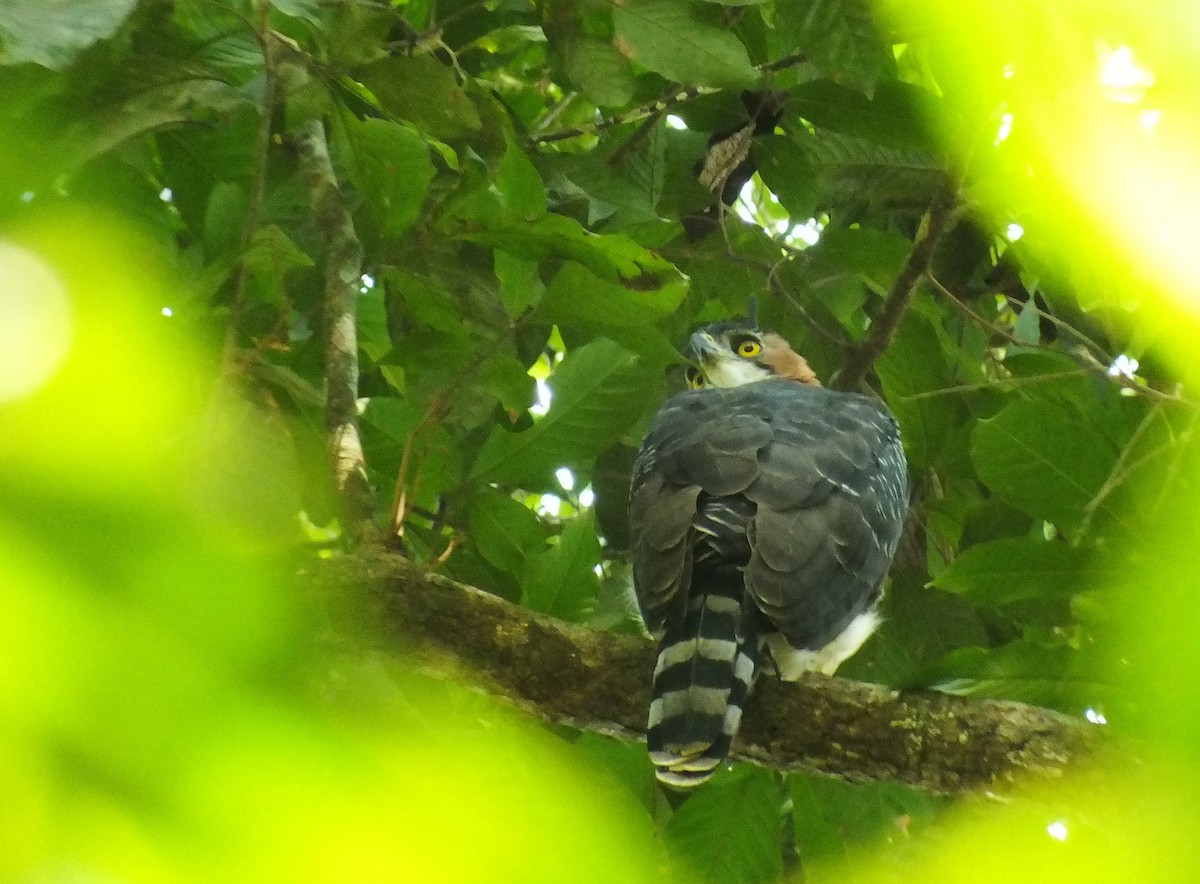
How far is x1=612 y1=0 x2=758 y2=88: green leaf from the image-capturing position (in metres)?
2.65

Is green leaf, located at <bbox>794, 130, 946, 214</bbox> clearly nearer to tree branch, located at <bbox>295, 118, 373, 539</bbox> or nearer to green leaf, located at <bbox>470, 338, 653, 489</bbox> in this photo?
green leaf, located at <bbox>470, 338, 653, 489</bbox>

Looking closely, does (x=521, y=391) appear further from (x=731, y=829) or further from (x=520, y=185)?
(x=731, y=829)

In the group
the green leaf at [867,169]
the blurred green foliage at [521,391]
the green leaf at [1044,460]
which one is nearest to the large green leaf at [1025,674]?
the blurred green foliage at [521,391]

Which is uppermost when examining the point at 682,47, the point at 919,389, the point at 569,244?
the point at 682,47

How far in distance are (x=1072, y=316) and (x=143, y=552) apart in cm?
372

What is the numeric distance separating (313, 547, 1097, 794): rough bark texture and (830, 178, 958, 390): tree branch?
44.4 inches

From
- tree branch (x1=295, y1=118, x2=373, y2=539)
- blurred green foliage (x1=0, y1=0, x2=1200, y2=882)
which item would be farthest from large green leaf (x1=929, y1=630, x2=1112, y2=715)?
tree branch (x1=295, y1=118, x2=373, y2=539)

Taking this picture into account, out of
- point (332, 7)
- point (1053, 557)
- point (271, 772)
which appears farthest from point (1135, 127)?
point (271, 772)

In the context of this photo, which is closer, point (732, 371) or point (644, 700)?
point (644, 700)

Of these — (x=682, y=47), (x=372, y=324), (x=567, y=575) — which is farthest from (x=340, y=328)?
(x=682, y=47)

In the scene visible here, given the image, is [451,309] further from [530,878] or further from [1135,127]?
[530,878]

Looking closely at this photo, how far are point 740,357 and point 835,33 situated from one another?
6.88ft

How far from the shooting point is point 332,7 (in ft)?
7.97

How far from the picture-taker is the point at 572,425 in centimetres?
301
